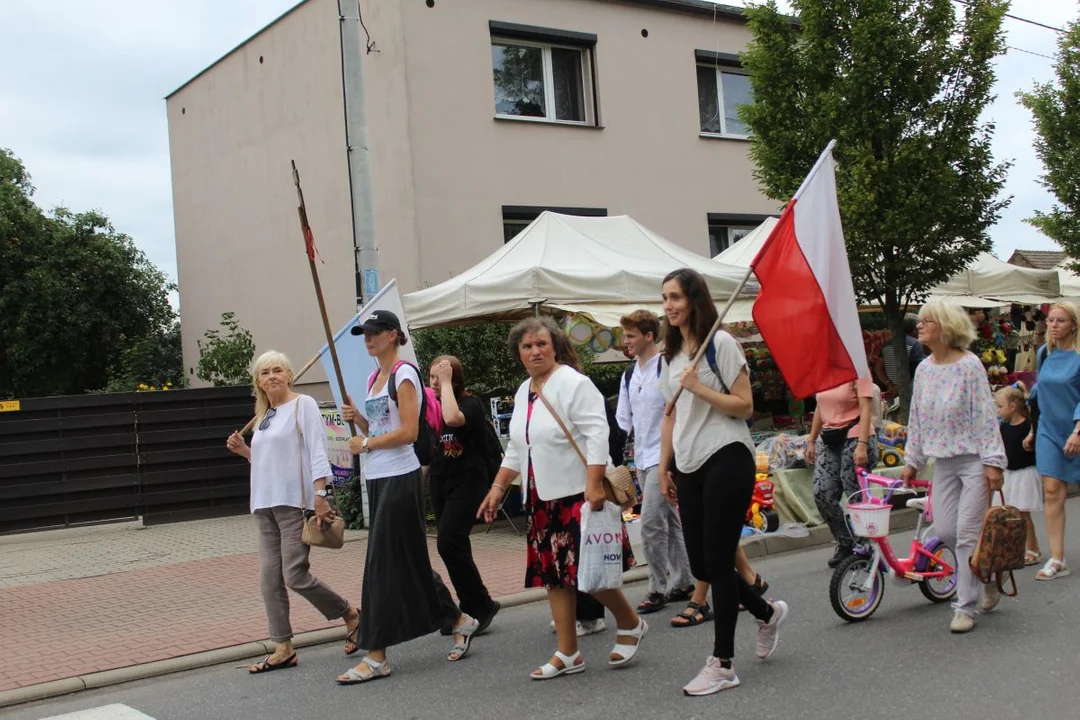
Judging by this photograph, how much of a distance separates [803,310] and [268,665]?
3.57m

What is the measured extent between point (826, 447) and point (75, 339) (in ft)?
61.5

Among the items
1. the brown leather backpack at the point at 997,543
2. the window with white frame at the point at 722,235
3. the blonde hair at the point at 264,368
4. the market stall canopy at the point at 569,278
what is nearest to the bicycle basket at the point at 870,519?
the brown leather backpack at the point at 997,543

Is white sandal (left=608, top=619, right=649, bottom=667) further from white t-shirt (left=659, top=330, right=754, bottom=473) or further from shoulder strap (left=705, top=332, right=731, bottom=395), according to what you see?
shoulder strap (left=705, top=332, right=731, bottom=395)

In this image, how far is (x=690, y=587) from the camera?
23.4ft

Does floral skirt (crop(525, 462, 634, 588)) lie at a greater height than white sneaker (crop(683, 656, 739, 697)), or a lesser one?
greater

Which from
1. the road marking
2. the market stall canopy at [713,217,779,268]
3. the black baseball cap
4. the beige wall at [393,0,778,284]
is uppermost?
the beige wall at [393,0,778,284]

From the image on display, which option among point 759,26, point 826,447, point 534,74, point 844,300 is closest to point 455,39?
point 534,74

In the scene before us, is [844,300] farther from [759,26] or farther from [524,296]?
[759,26]

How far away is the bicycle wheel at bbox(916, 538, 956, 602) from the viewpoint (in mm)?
6496

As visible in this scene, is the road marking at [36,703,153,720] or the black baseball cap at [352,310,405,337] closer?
the road marking at [36,703,153,720]

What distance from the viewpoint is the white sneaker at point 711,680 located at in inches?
194

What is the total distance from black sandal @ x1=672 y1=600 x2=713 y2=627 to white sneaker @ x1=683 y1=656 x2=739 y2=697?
56.4 inches

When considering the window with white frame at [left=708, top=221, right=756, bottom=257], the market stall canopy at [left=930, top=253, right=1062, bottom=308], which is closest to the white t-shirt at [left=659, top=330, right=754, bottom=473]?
the market stall canopy at [left=930, top=253, right=1062, bottom=308]

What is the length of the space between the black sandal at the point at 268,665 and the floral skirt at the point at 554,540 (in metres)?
1.65
